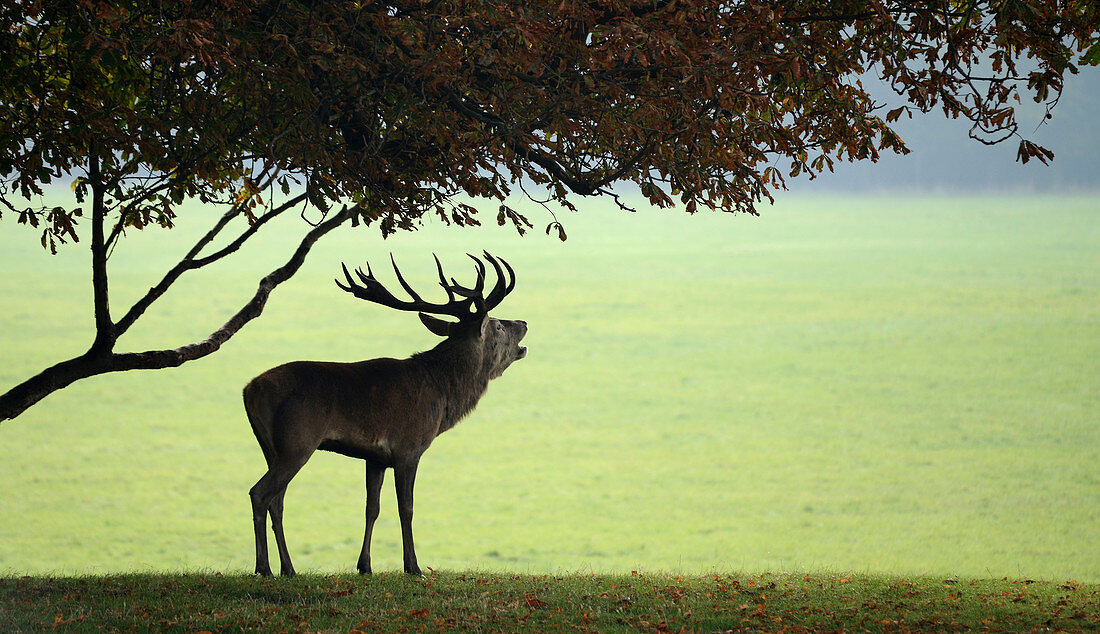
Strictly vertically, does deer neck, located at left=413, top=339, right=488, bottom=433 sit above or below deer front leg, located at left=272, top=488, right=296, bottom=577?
above

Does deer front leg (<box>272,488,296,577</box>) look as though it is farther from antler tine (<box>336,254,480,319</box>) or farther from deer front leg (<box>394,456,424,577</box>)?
antler tine (<box>336,254,480,319</box>)

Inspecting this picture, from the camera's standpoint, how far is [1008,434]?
3112cm

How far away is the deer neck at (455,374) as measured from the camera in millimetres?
10758

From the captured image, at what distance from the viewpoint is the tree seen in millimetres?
7375

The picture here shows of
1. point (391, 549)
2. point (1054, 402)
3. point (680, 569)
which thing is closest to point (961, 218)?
point (1054, 402)

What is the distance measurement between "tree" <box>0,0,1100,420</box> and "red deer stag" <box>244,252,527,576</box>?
1467mm

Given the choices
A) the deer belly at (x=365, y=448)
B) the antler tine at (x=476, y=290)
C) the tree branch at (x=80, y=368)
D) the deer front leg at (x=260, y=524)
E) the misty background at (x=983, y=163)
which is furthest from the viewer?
A: the misty background at (x=983, y=163)

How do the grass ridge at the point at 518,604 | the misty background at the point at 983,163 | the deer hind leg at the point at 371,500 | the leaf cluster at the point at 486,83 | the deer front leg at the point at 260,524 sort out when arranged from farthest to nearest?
the misty background at the point at 983,163 → the deer hind leg at the point at 371,500 → the deer front leg at the point at 260,524 → the grass ridge at the point at 518,604 → the leaf cluster at the point at 486,83

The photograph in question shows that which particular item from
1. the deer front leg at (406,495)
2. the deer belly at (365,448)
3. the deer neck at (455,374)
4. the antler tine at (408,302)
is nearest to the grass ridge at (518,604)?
the deer front leg at (406,495)

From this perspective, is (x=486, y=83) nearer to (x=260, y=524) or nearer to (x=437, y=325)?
(x=437, y=325)

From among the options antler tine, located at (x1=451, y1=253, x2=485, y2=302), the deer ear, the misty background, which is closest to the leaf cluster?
antler tine, located at (x1=451, y1=253, x2=485, y2=302)

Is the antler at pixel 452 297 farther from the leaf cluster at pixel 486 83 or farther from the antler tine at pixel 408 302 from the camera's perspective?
the leaf cluster at pixel 486 83

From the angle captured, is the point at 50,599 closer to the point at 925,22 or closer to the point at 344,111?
the point at 344,111

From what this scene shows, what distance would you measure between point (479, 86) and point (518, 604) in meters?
4.34
